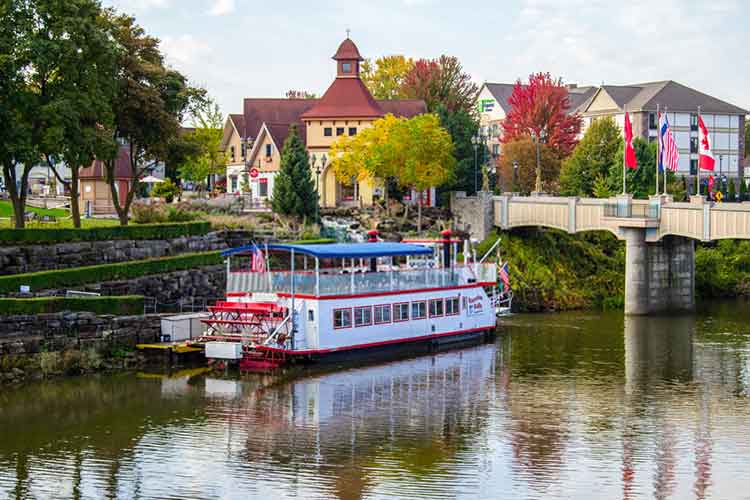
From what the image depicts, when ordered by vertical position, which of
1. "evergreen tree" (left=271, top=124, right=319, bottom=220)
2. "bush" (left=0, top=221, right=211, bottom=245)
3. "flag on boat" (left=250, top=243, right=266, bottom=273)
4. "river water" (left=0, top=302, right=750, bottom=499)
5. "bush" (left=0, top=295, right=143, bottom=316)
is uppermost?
"evergreen tree" (left=271, top=124, right=319, bottom=220)

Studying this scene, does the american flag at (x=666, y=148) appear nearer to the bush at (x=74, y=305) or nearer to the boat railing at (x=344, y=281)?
the boat railing at (x=344, y=281)

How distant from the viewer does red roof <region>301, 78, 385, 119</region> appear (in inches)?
3851

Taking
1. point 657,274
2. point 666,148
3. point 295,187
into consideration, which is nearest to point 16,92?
point 295,187

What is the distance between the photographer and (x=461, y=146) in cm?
10394

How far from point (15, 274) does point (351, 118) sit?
43767mm

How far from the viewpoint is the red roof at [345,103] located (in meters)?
97.8

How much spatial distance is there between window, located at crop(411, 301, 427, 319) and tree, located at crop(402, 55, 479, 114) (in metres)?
63.3

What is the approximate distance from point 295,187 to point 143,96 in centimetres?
1788

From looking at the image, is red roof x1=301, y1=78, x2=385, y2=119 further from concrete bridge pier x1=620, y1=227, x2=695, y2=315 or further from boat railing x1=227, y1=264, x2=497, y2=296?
boat railing x1=227, y1=264, x2=497, y2=296

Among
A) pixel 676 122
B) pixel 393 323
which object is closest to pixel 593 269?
pixel 393 323

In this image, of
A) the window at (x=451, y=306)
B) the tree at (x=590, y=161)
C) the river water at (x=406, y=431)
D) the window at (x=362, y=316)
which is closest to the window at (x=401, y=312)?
the window at (x=362, y=316)

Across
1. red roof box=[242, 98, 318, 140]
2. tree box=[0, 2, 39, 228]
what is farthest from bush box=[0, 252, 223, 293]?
red roof box=[242, 98, 318, 140]

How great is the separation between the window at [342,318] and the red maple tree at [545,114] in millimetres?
65902

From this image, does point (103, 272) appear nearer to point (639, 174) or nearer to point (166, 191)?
point (166, 191)
